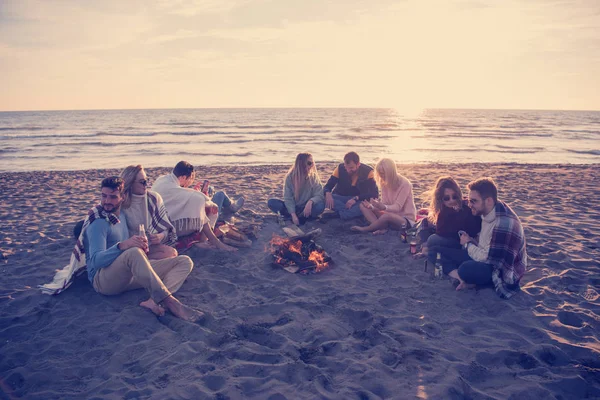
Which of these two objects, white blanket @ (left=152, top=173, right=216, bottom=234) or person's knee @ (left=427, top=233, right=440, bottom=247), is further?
white blanket @ (left=152, top=173, right=216, bottom=234)

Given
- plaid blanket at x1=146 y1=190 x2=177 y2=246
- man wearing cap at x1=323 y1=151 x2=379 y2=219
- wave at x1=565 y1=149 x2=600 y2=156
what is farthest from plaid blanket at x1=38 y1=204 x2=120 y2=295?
wave at x1=565 y1=149 x2=600 y2=156

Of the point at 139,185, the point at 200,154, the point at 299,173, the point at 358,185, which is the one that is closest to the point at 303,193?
the point at 299,173

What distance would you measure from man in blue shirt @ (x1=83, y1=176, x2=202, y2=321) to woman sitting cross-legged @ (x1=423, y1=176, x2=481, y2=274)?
354 cm

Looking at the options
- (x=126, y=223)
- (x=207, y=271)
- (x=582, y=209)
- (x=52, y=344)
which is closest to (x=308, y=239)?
(x=207, y=271)

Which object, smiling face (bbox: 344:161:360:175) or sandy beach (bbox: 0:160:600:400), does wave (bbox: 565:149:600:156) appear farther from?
smiling face (bbox: 344:161:360:175)

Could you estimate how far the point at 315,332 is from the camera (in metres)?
4.26

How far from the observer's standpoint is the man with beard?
4.75 meters

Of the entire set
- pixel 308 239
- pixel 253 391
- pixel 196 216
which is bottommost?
pixel 253 391

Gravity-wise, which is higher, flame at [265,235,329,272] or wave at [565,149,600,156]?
wave at [565,149,600,156]

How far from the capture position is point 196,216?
621 centimetres

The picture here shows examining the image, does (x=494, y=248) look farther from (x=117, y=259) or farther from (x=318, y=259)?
(x=117, y=259)

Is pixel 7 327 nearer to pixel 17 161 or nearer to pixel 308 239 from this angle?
pixel 308 239

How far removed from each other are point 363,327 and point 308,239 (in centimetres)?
226

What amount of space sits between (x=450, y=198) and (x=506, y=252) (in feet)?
3.43
